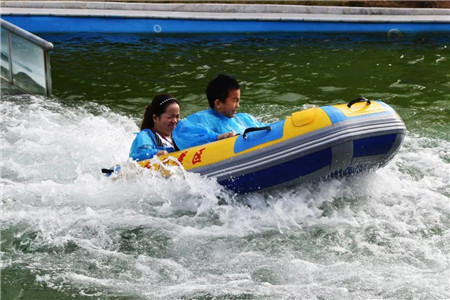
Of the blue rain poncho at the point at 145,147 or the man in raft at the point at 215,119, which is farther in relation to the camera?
the blue rain poncho at the point at 145,147

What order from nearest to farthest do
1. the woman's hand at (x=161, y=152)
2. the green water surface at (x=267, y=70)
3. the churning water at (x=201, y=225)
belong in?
the churning water at (x=201, y=225) < the woman's hand at (x=161, y=152) < the green water surface at (x=267, y=70)

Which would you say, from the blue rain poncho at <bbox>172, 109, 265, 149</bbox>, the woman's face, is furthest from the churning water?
the woman's face

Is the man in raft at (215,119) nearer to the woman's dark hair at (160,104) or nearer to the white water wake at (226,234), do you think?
the woman's dark hair at (160,104)

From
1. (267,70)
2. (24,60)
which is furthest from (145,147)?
(267,70)

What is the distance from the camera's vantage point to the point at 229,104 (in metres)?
5.86

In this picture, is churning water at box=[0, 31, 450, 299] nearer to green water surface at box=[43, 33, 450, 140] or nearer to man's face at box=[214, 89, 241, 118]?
green water surface at box=[43, 33, 450, 140]

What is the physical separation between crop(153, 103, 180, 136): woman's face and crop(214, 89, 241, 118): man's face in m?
0.35

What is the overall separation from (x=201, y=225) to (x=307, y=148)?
103 cm

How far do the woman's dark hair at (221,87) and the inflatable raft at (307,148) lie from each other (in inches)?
15.7

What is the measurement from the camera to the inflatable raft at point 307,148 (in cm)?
527

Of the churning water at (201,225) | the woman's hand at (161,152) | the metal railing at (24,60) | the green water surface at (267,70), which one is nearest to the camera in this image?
the churning water at (201,225)

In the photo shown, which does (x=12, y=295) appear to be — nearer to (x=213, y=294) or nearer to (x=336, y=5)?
(x=213, y=294)

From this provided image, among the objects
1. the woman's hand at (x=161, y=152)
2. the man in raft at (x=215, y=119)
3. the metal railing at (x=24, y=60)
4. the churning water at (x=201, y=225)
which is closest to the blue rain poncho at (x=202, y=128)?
the man in raft at (x=215, y=119)

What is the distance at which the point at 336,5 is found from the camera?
1227 centimetres
